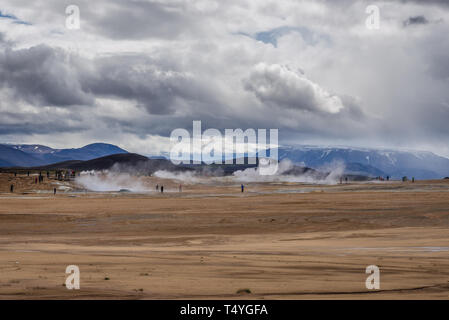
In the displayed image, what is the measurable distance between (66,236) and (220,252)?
1315 cm

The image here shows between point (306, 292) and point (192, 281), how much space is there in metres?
3.13

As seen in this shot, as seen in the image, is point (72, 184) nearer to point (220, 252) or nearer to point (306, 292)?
point (220, 252)

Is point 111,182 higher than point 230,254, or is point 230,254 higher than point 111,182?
point 111,182

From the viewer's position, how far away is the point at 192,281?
14.3 metres

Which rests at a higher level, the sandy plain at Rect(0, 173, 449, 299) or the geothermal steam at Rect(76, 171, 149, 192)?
the geothermal steam at Rect(76, 171, 149, 192)

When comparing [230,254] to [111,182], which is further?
[111,182]

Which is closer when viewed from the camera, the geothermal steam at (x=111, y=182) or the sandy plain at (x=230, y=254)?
the sandy plain at (x=230, y=254)

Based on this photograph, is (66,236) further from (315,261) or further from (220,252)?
(315,261)

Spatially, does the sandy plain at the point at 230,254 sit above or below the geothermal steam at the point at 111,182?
below

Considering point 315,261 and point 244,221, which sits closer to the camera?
point 315,261

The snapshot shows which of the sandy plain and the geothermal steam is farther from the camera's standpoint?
the geothermal steam
